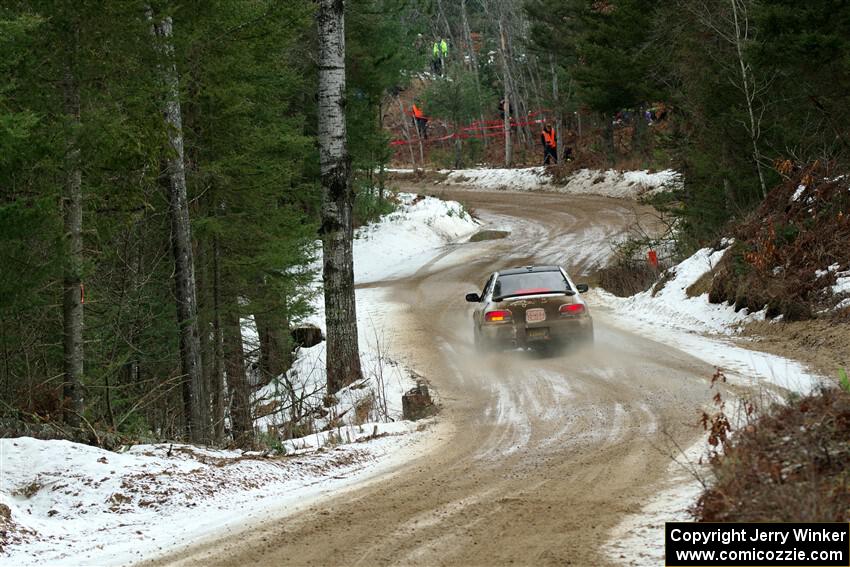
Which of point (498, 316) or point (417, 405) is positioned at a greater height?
point (498, 316)

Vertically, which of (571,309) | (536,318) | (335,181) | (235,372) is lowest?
(235,372)

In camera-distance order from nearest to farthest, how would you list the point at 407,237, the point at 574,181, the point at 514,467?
1. the point at 514,467
2. the point at 407,237
3. the point at 574,181

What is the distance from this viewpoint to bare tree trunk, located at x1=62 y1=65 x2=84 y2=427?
10.0m

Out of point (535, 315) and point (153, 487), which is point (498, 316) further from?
point (153, 487)

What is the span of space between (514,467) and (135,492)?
3268 mm

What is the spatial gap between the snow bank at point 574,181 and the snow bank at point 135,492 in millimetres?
30367

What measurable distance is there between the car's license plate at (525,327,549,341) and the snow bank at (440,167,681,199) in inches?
884

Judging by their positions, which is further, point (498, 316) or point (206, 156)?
point (206, 156)

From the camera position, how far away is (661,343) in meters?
16.6

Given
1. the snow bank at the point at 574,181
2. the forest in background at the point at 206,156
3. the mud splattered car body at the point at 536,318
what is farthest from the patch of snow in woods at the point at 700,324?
the snow bank at the point at 574,181

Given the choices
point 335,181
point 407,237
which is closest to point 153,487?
point 335,181

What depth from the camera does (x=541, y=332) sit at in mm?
15742

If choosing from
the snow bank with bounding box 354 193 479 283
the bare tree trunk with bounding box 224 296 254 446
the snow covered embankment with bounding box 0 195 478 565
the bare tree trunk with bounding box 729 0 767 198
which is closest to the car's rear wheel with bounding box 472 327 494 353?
the bare tree trunk with bounding box 224 296 254 446

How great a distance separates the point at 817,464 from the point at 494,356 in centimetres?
1060
